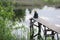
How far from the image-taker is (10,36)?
4.76 m

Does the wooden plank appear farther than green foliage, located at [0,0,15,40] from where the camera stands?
Yes

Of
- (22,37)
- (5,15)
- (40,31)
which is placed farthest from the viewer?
(40,31)

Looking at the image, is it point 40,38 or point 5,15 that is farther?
point 40,38

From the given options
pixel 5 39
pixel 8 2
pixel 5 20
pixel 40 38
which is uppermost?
pixel 8 2

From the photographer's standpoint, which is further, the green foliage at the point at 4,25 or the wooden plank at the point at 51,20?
the wooden plank at the point at 51,20

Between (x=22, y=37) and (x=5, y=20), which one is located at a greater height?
(x=5, y=20)

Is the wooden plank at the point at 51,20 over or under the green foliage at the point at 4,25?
under

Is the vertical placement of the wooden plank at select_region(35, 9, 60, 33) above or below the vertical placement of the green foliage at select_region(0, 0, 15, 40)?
below

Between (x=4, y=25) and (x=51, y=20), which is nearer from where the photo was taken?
(x=4, y=25)

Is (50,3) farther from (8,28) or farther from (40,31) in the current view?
(8,28)

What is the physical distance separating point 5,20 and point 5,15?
0.17 meters

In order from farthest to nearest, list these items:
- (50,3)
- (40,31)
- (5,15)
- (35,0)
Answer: (35,0) < (50,3) < (40,31) < (5,15)

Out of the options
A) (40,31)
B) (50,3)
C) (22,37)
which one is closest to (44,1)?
(50,3)

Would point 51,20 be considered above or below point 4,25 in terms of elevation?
below
